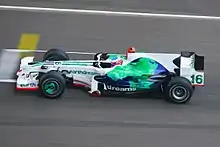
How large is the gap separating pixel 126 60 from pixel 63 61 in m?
0.96

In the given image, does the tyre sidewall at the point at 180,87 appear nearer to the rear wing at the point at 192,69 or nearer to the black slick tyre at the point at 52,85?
the rear wing at the point at 192,69

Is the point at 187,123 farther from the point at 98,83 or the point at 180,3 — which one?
the point at 180,3

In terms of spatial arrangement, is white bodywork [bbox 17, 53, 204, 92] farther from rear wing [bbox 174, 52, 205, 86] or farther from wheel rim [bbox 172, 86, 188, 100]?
wheel rim [bbox 172, 86, 188, 100]

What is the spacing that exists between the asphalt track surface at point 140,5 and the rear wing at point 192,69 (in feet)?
15.2

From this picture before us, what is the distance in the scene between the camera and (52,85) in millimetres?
10203

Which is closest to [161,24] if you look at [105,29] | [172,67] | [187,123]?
[105,29]

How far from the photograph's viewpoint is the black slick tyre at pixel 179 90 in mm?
10203

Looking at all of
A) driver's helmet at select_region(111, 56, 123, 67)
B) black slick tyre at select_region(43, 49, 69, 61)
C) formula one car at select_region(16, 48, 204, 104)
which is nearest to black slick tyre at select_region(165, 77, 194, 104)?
formula one car at select_region(16, 48, 204, 104)

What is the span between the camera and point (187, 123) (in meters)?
9.66

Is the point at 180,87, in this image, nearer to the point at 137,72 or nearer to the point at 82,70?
the point at 137,72

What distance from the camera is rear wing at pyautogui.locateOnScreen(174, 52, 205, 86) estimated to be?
10398 millimetres

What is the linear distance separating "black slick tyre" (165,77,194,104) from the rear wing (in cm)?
14

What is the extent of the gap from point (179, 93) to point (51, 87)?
1.87m

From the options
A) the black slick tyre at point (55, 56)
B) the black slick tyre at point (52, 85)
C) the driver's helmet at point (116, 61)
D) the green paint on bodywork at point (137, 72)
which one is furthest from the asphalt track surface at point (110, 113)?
the black slick tyre at point (55, 56)
